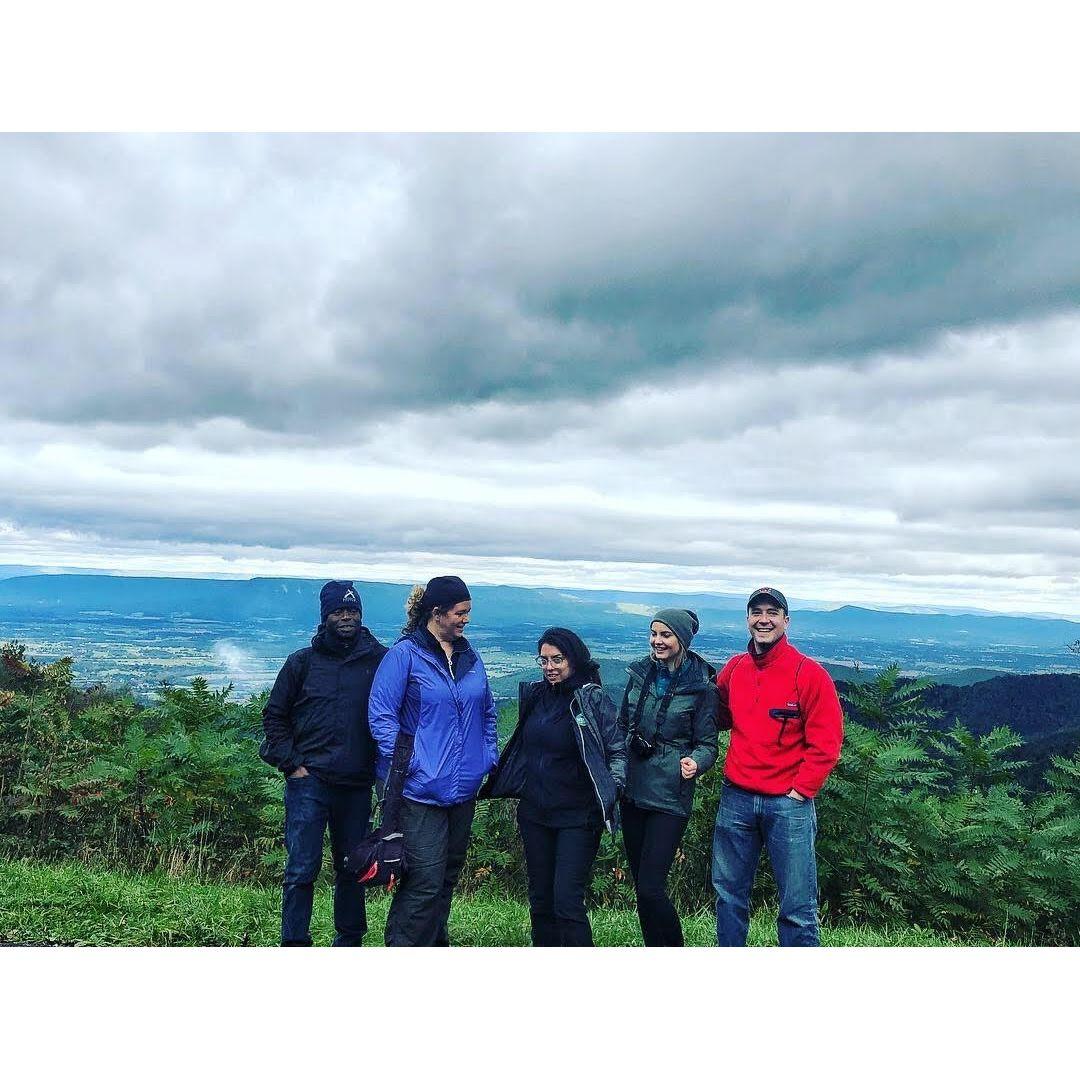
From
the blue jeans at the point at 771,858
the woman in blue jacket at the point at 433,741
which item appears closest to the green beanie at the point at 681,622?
the blue jeans at the point at 771,858

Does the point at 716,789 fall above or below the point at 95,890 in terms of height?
above

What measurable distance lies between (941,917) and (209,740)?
7017 millimetres

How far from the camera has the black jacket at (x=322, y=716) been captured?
15.8ft

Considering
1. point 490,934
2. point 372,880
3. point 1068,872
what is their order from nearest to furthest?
1. point 372,880
2. point 490,934
3. point 1068,872

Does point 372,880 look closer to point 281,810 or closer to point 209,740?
point 281,810

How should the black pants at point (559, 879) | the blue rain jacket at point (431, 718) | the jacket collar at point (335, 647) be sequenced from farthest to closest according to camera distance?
the jacket collar at point (335, 647) → the black pants at point (559, 879) → the blue rain jacket at point (431, 718)

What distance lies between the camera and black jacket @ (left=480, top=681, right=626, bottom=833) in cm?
441

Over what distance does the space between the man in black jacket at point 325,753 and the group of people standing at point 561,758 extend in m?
0.01

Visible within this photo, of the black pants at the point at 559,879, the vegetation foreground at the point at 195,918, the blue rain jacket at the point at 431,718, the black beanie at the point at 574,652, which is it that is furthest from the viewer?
the vegetation foreground at the point at 195,918

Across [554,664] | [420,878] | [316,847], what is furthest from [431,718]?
[316,847]

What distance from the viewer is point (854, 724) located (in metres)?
6.97

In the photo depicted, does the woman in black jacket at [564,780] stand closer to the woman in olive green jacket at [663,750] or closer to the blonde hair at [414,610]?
the woman in olive green jacket at [663,750]

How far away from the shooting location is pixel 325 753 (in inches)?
190

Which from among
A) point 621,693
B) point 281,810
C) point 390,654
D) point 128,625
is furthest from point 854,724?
point 128,625
